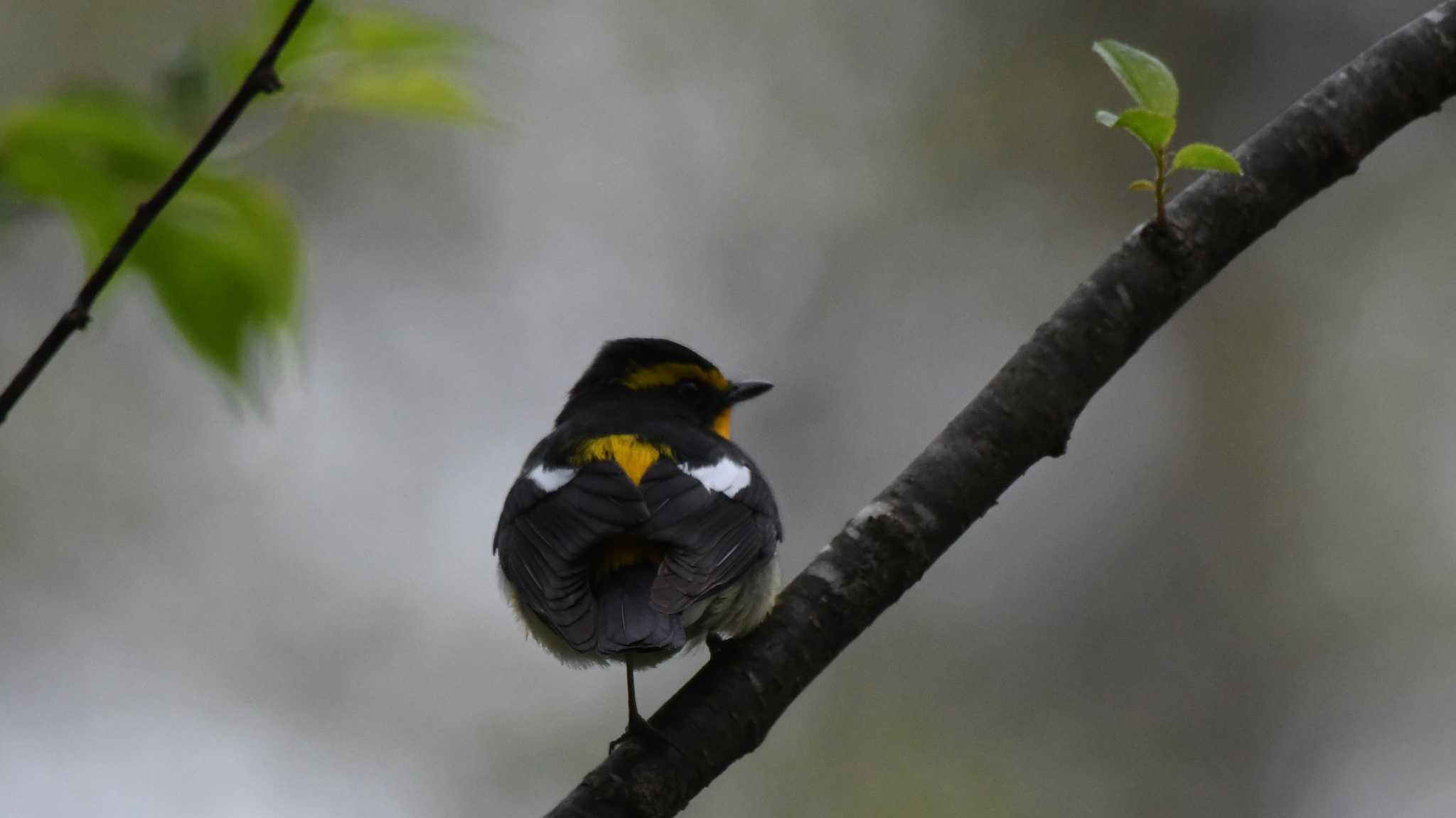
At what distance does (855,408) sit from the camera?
27.4ft

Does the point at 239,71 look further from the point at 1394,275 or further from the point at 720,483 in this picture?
the point at 1394,275

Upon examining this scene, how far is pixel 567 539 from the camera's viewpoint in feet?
9.73

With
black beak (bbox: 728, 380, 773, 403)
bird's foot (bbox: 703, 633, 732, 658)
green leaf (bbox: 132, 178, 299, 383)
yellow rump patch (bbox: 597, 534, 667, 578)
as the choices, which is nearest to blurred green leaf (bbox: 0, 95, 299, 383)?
green leaf (bbox: 132, 178, 299, 383)

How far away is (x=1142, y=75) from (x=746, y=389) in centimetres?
263

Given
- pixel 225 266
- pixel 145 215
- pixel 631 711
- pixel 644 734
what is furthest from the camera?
pixel 631 711

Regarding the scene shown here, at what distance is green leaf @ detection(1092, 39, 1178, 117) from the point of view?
5.94 ft

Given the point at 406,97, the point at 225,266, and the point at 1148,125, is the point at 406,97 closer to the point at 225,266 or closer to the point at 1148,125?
the point at 225,266

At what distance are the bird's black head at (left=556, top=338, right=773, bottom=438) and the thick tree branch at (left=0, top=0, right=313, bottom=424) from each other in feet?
9.69

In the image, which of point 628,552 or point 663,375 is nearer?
point 628,552

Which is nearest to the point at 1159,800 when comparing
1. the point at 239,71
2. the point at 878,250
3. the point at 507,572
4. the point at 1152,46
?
the point at 878,250

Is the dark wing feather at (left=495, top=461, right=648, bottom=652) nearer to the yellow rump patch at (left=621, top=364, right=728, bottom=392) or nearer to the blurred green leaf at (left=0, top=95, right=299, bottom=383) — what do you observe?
the yellow rump patch at (left=621, top=364, right=728, bottom=392)

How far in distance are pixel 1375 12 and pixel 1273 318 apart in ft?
6.15


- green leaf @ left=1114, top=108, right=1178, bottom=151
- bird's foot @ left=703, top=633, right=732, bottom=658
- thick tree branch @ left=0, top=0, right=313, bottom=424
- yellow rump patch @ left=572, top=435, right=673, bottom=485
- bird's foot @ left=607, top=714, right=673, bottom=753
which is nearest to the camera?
thick tree branch @ left=0, top=0, right=313, bottom=424

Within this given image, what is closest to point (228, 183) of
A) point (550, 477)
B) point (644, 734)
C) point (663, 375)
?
point (644, 734)
